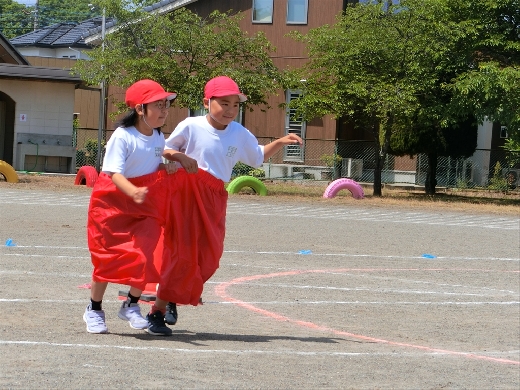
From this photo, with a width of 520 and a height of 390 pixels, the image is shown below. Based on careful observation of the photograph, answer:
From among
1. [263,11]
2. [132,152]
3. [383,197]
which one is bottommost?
[383,197]

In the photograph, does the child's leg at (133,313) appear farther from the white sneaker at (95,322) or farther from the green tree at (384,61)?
the green tree at (384,61)

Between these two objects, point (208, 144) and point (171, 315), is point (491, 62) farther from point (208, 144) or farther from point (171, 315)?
point (171, 315)

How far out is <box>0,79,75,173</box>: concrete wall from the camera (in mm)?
34094

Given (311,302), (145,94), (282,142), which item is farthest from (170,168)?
(311,302)

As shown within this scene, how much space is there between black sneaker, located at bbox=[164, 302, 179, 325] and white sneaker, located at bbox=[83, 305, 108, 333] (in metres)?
0.51

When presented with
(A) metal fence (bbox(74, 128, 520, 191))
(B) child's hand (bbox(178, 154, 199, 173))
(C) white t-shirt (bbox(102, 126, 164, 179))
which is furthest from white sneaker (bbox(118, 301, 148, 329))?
(A) metal fence (bbox(74, 128, 520, 191))

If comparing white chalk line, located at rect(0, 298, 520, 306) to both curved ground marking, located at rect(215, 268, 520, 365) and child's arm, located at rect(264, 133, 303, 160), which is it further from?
child's arm, located at rect(264, 133, 303, 160)

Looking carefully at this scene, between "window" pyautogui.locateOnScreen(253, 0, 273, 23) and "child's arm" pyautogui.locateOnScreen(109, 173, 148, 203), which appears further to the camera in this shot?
"window" pyautogui.locateOnScreen(253, 0, 273, 23)

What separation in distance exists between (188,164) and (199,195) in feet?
1.02

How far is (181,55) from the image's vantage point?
30141mm

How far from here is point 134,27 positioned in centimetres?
3022

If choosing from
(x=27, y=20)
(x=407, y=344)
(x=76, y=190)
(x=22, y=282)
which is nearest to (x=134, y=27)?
(x=76, y=190)

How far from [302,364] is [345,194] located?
23.8m

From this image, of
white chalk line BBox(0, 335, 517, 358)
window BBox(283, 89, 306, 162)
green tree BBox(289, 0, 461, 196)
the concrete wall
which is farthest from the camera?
window BBox(283, 89, 306, 162)
